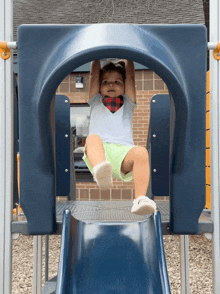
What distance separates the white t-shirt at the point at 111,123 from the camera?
61.7 inches

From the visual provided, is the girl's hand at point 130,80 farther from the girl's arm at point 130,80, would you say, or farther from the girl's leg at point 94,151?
the girl's leg at point 94,151

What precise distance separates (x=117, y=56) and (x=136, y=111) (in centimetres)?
447

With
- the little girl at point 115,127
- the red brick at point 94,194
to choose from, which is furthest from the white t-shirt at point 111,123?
the red brick at point 94,194

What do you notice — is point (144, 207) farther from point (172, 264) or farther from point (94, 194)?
point (94, 194)

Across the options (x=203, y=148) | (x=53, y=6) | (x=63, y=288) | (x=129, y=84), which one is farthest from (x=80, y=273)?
(x=53, y=6)

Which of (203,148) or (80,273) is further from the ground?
(203,148)

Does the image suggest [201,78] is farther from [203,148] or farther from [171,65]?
[203,148]

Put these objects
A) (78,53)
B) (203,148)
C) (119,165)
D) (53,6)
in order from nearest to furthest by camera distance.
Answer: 1. (78,53)
2. (203,148)
3. (119,165)
4. (53,6)

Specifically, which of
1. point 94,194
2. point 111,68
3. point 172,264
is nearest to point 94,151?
point 111,68

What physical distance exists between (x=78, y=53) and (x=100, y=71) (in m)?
0.65

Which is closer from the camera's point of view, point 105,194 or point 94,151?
point 94,151

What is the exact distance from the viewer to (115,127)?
159 cm

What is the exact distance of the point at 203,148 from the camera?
118cm

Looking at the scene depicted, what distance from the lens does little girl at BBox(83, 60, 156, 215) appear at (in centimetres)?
137
